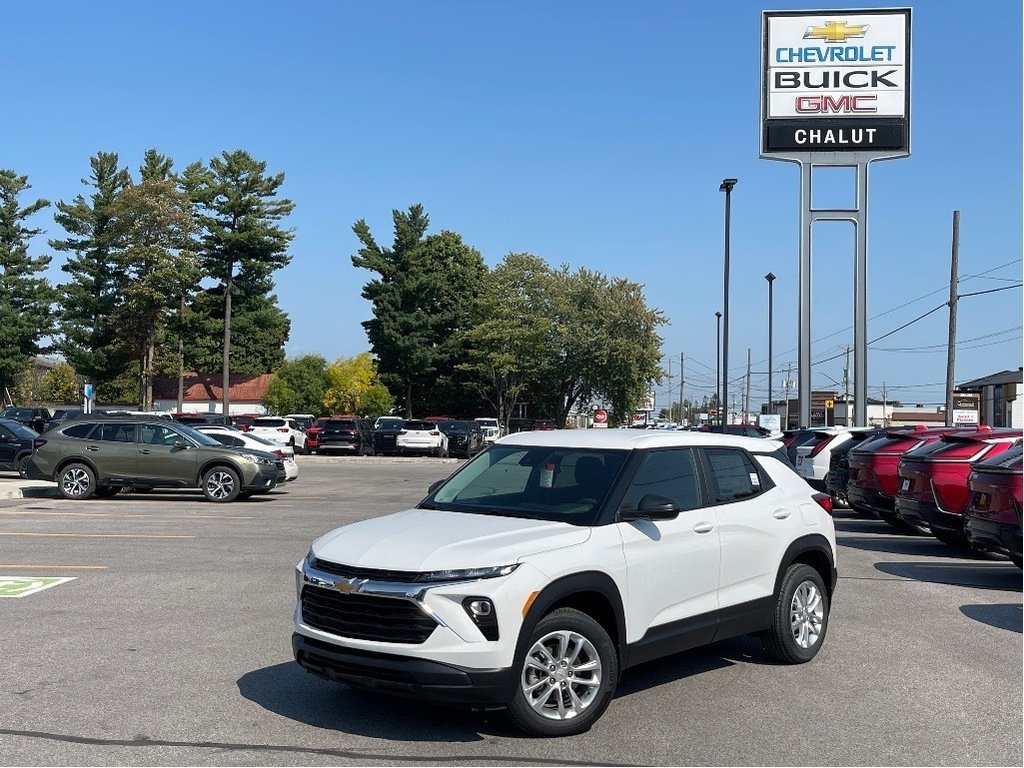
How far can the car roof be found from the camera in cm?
715

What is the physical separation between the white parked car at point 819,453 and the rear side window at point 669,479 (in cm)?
1404

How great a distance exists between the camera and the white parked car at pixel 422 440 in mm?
44656

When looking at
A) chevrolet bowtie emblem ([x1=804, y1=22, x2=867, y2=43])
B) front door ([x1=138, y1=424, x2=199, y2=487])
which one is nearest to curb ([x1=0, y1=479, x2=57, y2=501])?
front door ([x1=138, y1=424, x2=199, y2=487])

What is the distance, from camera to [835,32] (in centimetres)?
3341

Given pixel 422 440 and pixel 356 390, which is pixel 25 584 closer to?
pixel 422 440

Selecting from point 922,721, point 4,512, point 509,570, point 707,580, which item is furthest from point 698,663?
point 4,512

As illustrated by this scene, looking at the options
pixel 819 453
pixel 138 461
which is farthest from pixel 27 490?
pixel 819 453

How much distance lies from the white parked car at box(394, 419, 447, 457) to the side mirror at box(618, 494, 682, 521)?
38.3 metres

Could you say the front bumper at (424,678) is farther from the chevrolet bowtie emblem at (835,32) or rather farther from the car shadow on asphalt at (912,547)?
the chevrolet bowtie emblem at (835,32)

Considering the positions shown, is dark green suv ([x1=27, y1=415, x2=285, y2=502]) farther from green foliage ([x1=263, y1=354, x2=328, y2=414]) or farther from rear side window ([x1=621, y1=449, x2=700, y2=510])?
green foliage ([x1=263, y1=354, x2=328, y2=414])

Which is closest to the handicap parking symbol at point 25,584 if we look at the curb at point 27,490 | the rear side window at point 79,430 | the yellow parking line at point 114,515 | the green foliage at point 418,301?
the yellow parking line at point 114,515

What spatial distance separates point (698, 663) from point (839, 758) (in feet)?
Answer: 7.24

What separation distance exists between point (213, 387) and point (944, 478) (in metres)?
71.5

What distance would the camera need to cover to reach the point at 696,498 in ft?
23.8
